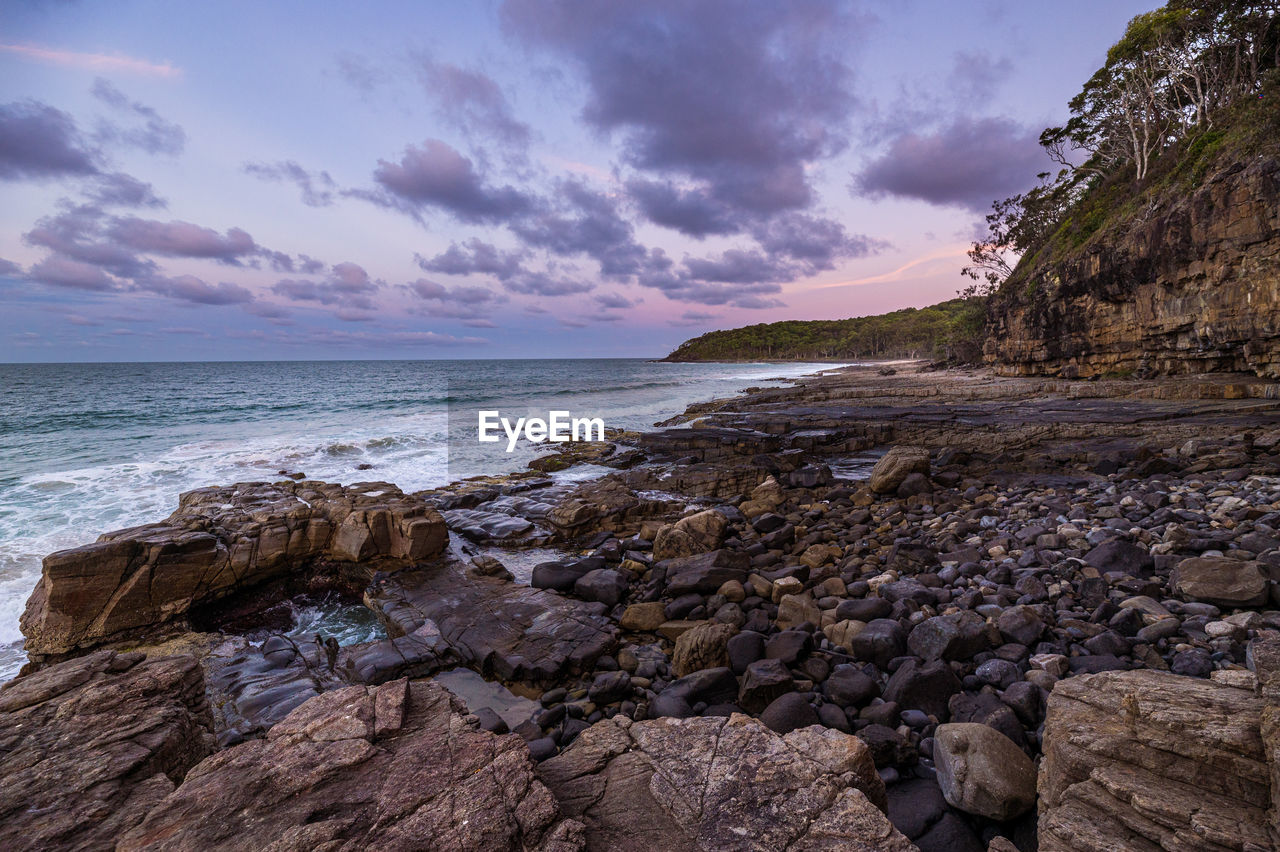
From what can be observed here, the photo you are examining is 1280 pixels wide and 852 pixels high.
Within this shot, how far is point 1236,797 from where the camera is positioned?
7.85 feet

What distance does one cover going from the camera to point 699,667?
5.80 meters

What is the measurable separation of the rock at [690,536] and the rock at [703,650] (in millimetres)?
3088

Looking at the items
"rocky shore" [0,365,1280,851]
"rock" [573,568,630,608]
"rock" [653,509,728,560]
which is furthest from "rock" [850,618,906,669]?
"rock" [653,509,728,560]

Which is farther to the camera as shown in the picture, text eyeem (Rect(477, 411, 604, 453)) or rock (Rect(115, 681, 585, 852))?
text eyeem (Rect(477, 411, 604, 453))

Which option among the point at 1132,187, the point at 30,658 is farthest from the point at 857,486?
the point at 1132,187

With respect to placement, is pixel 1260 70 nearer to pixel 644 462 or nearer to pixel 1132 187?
pixel 1132 187

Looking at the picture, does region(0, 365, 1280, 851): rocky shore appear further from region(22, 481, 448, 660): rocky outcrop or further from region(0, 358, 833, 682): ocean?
region(0, 358, 833, 682): ocean

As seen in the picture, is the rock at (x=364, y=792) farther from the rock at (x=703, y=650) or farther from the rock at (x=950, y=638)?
the rock at (x=950, y=638)

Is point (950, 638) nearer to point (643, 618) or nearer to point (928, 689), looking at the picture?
point (928, 689)

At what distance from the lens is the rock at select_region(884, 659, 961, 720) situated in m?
4.54

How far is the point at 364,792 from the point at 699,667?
3.84m

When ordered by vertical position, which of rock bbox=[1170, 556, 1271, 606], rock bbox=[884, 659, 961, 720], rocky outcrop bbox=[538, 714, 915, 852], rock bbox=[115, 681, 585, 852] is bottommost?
rock bbox=[884, 659, 961, 720]

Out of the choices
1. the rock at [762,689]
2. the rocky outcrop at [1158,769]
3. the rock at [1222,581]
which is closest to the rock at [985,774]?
the rocky outcrop at [1158,769]

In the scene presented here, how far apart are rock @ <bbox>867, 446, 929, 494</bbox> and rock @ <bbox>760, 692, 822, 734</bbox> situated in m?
8.47
